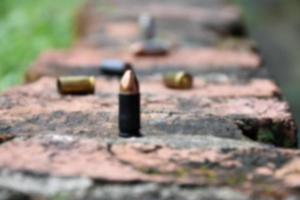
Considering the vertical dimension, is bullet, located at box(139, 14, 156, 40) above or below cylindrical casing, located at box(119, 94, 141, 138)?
above

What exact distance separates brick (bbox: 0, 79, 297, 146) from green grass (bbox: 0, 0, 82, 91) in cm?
156

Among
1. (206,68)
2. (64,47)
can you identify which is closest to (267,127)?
(206,68)

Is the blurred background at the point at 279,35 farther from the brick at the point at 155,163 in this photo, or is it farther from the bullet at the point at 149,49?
the brick at the point at 155,163

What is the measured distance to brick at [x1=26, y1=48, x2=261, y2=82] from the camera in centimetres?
291

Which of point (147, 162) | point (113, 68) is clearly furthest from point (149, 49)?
point (147, 162)

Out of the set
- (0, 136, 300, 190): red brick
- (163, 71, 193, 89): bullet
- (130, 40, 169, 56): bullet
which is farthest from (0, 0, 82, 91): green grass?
(0, 136, 300, 190): red brick

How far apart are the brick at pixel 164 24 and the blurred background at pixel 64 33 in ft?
0.97

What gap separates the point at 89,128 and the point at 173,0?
299cm

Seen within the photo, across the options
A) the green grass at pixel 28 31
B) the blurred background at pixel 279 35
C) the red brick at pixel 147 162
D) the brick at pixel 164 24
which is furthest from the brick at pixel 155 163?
the blurred background at pixel 279 35

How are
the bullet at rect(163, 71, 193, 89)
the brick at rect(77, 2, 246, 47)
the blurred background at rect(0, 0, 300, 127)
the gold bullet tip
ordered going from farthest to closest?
the blurred background at rect(0, 0, 300, 127)
the brick at rect(77, 2, 246, 47)
the bullet at rect(163, 71, 193, 89)
the gold bullet tip

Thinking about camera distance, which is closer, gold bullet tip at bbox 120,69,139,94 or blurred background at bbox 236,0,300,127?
gold bullet tip at bbox 120,69,139,94

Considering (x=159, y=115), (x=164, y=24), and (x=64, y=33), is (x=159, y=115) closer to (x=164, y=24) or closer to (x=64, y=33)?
(x=164, y=24)

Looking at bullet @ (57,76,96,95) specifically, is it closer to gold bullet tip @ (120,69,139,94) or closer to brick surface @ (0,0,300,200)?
brick surface @ (0,0,300,200)

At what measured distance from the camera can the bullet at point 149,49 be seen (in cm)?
321
